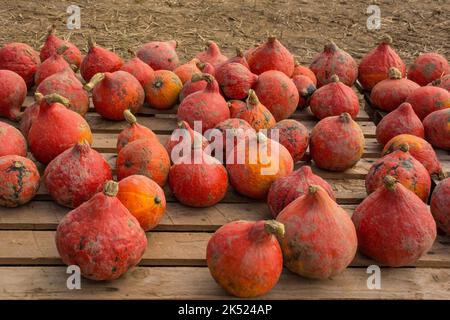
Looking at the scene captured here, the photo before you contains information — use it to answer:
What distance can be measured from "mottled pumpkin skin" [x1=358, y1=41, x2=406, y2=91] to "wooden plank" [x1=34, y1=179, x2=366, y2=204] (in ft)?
4.02

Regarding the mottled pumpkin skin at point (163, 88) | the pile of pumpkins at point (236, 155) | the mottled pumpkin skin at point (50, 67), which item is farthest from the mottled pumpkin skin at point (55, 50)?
the mottled pumpkin skin at point (163, 88)

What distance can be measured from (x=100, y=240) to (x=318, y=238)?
80cm

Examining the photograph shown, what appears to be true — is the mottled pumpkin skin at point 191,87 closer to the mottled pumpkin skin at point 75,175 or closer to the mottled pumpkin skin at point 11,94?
the mottled pumpkin skin at point 11,94

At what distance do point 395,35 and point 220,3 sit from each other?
216 cm

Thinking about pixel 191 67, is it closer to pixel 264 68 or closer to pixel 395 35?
pixel 264 68

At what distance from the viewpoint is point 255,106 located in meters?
3.43

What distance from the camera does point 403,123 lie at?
3.45 meters

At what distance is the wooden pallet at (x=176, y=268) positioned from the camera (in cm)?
243

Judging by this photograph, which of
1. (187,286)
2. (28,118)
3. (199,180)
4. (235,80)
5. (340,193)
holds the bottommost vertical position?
(187,286)

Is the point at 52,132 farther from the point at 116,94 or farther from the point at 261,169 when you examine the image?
the point at 261,169

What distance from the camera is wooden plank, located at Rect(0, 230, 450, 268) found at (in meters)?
2.60

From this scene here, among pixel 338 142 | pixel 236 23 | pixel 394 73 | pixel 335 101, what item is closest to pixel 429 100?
pixel 394 73

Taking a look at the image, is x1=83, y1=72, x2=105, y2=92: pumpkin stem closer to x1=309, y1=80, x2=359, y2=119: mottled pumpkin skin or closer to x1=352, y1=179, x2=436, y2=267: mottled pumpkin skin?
x1=309, y1=80, x2=359, y2=119: mottled pumpkin skin

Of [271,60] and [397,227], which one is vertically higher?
[271,60]
